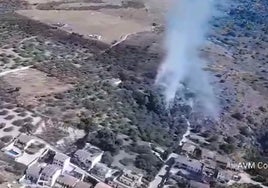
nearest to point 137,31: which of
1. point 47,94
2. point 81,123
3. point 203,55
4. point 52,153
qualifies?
point 203,55

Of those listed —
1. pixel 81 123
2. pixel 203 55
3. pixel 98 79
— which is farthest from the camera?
pixel 203 55

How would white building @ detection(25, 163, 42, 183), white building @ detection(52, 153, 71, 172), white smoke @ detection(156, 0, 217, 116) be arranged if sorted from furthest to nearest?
white smoke @ detection(156, 0, 217, 116) → white building @ detection(52, 153, 71, 172) → white building @ detection(25, 163, 42, 183)

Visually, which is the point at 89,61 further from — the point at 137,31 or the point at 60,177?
the point at 60,177

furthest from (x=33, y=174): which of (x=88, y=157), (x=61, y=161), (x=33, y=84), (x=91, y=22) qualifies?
(x=91, y=22)

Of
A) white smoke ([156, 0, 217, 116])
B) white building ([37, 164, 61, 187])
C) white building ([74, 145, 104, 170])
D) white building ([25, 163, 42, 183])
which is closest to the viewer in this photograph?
white building ([37, 164, 61, 187])

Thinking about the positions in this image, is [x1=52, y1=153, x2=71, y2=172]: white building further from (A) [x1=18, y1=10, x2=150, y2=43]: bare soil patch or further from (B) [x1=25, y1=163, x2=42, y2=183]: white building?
(A) [x1=18, y1=10, x2=150, y2=43]: bare soil patch

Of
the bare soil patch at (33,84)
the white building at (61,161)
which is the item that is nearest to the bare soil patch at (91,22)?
the bare soil patch at (33,84)

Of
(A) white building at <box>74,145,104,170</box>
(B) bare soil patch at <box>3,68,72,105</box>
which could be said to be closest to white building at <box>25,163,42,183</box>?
(A) white building at <box>74,145,104,170</box>

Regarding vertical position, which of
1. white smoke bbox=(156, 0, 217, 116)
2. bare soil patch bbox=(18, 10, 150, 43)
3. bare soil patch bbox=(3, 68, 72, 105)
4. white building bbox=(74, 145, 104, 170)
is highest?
white building bbox=(74, 145, 104, 170)
